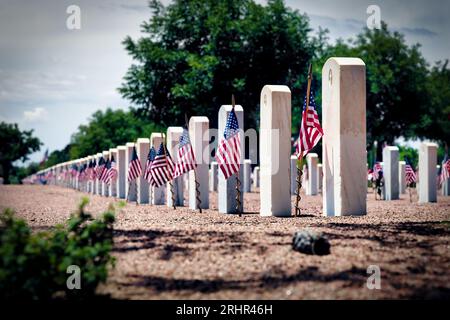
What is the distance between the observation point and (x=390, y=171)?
87.1 feet

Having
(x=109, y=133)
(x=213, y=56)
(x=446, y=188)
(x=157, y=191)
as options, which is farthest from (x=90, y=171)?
(x=109, y=133)

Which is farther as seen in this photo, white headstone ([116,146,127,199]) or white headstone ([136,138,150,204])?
white headstone ([116,146,127,199])

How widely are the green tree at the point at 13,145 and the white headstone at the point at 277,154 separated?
282 ft

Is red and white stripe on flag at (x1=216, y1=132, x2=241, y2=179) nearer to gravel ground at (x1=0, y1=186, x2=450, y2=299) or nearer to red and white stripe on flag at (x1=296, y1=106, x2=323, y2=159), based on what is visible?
red and white stripe on flag at (x1=296, y1=106, x2=323, y2=159)

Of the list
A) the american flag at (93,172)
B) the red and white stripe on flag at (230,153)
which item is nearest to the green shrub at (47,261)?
the red and white stripe on flag at (230,153)

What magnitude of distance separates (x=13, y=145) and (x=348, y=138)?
89.9 meters

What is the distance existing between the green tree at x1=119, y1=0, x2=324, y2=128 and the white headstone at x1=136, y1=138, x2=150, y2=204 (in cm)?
1567

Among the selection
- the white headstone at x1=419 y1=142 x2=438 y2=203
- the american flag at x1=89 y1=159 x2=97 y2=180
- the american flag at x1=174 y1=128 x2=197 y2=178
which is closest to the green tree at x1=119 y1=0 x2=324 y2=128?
the american flag at x1=89 y1=159 x2=97 y2=180

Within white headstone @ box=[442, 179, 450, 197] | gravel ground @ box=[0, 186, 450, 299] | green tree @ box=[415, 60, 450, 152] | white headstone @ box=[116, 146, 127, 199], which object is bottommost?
gravel ground @ box=[0, 186, 450, 299]

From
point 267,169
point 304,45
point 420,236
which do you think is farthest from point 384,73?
point 420,236

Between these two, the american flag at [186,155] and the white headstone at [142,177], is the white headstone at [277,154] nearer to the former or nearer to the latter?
the american flag at [186,155]

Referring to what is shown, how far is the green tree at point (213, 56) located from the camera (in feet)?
143

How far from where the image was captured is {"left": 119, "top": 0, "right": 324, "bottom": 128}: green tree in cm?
4372

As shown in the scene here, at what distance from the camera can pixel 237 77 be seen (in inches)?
1742
